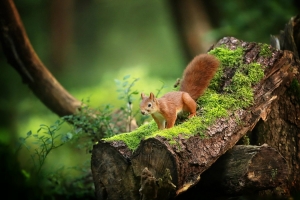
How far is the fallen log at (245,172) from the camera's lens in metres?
2.97

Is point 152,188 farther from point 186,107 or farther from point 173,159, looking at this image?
point 186,107

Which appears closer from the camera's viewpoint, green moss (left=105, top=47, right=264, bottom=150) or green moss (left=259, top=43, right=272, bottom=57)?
green moss (left=105, top=47, right=264, bottom=150)

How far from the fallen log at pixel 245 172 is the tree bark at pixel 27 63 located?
208cm

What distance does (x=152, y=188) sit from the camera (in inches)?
105

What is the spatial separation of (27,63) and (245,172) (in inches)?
101

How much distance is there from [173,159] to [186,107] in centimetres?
69

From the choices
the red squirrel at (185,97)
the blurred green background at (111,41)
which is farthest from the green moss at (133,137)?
the blurred green background at (111,41)

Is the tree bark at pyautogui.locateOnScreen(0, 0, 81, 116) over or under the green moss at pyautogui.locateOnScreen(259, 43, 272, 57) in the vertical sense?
over

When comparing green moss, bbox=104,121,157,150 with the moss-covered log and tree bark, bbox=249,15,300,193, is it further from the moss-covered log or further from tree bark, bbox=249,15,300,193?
tree bark, bbox=249,15,300,193

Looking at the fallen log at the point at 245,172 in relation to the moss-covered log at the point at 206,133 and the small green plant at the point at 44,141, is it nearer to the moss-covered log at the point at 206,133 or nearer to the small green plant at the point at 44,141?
the moss-covered log at the point at 206,133

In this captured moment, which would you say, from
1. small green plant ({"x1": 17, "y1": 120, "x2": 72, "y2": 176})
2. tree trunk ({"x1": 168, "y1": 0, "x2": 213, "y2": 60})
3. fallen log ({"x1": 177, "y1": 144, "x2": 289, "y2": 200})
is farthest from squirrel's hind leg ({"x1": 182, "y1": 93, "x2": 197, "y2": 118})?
tree trunk ({"x1": 168, "y1": 0, "x2": 213, "y2": 60})

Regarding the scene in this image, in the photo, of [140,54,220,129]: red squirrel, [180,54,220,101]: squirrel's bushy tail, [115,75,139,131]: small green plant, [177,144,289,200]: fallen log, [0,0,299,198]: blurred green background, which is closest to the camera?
[177,144,289,200]: fallen log

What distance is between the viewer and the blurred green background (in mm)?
6926

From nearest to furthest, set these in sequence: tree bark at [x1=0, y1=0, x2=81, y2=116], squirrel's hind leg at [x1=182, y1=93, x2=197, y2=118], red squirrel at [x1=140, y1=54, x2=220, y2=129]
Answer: red squirrel at [x1=140, y1=54, x2=220, y2=129] → squirrel's hind leg at [x1=182, y1=93, x2=197, y2=118] → tree bark at [x1=0, y1=0, x2=81, y2=116]
